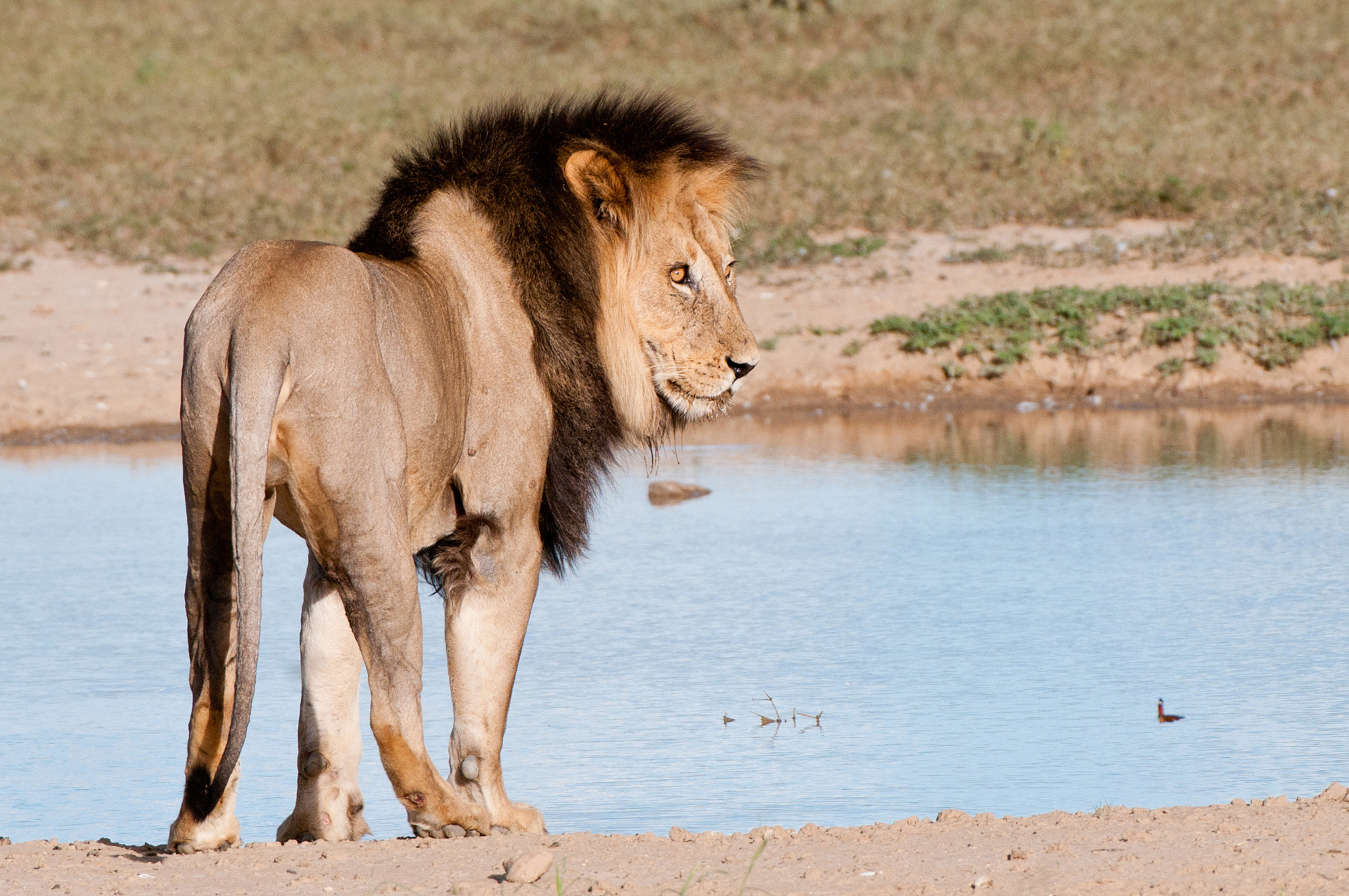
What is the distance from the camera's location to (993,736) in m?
5.09

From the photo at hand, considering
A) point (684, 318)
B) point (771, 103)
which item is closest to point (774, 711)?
point (684, 318)

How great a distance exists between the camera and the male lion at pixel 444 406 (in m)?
3.55

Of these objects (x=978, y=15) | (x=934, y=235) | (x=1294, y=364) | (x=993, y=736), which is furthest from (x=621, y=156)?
(x=978, y=15)

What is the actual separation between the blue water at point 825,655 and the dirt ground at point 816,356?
2167mm

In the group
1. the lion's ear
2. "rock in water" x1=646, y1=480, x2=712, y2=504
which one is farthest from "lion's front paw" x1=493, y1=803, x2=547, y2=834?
"rock in water" x1=646, y1=480, x2=712, y2=504

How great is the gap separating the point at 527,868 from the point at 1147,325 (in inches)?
346

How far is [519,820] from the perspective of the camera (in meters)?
4.21

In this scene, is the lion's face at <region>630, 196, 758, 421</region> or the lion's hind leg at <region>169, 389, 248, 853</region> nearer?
the lion's hind leg at <region>169, 389, 248, 853</region>

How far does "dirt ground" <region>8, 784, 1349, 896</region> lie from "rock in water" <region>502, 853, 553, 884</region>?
0.9 inches

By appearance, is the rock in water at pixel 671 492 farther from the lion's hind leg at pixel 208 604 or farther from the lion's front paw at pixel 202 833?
the lion's hind leg at pixel 208 604

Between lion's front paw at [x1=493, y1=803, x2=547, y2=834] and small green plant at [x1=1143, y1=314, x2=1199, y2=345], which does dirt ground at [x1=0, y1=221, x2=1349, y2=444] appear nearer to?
small green plant at [x1=1143, y1=314, x2=1199, y2=345]

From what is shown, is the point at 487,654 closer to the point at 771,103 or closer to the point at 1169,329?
the point at 1169,329

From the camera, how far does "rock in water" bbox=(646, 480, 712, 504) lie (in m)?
8.91

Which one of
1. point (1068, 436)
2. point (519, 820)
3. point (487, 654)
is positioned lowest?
point (1068, 436)
